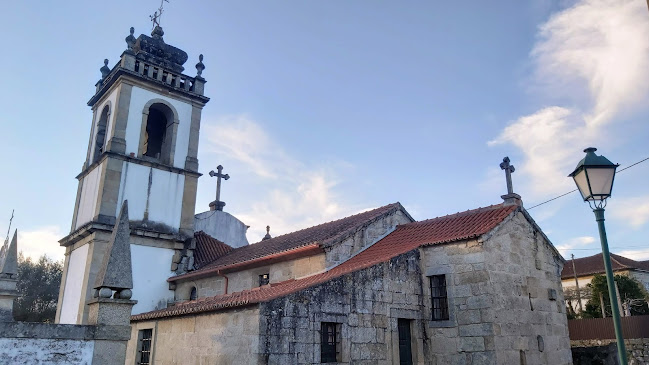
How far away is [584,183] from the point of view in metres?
5.88

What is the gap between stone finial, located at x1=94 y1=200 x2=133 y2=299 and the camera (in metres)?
8.13

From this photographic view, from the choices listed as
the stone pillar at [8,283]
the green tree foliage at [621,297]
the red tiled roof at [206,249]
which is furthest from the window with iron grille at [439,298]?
the green tree foliage at [621,297]

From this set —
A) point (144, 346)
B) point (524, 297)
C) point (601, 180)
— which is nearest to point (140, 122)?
point (144, 346)

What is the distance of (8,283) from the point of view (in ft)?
41.0

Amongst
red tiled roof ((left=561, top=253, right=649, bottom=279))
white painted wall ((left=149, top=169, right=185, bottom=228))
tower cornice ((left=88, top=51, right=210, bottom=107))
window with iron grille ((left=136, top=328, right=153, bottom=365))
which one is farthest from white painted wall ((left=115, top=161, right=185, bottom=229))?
red tiled roof ((left=561, top=253, right=649, bottom=279))

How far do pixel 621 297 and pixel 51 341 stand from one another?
32117 mm

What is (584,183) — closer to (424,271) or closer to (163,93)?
(424,271)

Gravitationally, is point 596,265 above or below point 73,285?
above

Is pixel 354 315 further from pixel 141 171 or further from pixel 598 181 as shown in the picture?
pixel 141 171

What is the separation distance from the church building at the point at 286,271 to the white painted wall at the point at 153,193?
55 mm

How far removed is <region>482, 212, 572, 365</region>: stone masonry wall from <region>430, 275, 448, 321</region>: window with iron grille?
1225mm

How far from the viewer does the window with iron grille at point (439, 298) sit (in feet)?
41.6

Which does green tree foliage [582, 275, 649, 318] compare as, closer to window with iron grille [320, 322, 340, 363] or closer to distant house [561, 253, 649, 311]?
distant house [561, 253, 649, 311]

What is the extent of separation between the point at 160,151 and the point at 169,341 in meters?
11.7
